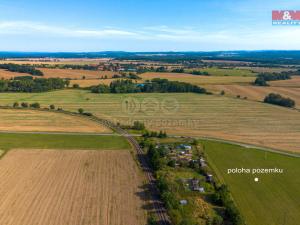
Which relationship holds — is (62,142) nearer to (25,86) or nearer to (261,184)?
(261,184)

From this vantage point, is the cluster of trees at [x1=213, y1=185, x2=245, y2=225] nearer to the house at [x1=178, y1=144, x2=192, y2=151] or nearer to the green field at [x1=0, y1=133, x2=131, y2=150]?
the house at [x1=178, y1=144, x2=192, y2=151]

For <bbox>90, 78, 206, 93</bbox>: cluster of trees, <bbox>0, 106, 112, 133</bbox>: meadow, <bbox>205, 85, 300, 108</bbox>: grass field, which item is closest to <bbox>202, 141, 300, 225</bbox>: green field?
<bbox>0, 106, 112, 133</bbox>: meadow

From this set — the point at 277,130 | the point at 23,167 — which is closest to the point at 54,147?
the point at 23,167

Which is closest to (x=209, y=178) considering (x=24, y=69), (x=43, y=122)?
(x=43, y=122)

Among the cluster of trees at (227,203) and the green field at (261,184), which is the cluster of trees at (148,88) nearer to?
the green field at (261,184)

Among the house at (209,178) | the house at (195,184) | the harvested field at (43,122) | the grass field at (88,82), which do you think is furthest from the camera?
the grass field at (88,82)

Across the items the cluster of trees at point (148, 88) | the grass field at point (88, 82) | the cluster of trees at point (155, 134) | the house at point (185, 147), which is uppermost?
the grass field at point (88, 82)

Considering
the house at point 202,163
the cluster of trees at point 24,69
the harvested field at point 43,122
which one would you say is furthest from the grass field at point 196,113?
the cluster of trees at point 24,69
